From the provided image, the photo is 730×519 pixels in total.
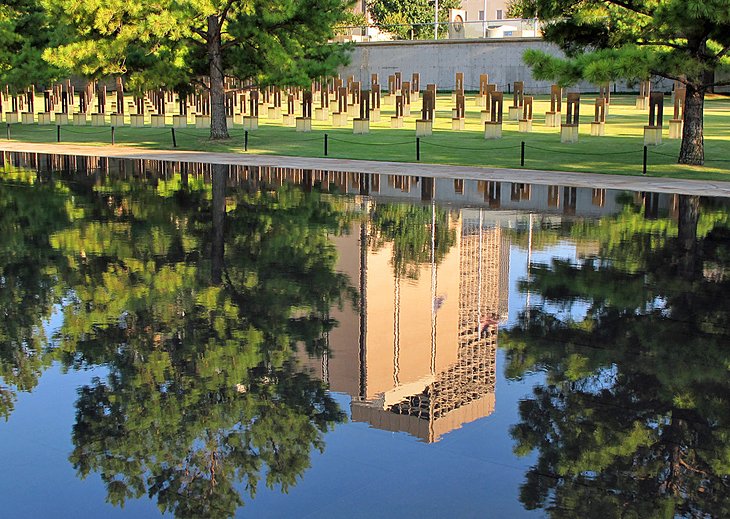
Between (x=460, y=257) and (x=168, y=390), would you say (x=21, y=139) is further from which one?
(x=168, y=390)

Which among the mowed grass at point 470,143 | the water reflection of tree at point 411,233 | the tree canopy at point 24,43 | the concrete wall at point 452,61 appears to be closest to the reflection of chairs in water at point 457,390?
the water reflection of tree at point 411,233

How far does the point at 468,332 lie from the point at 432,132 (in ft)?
95.1

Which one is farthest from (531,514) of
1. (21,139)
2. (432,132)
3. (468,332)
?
(21,139)

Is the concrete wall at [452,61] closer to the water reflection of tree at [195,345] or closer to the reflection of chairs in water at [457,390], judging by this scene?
the water reflection of tree at [195,345]

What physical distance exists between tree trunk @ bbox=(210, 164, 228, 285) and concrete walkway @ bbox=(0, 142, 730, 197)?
2.90 meters

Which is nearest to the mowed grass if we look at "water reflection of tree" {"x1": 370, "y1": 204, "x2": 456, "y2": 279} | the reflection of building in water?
"water reflection of tree" {"x1": 370, "y1": 204, "x2": 456, "y2": 279}

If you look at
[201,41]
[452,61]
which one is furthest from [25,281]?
[452,61]

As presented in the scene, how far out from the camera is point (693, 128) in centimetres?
2748

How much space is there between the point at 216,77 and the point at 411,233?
22.0 metres

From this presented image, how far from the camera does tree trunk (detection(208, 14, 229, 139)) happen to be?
36.9m

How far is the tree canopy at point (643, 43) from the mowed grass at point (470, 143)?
2.16 m

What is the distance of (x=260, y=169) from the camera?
29.2 metres

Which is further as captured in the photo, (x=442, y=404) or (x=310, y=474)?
(x=442, y=404)

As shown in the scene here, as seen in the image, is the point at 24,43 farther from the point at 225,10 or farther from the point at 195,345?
the point at 195,345
